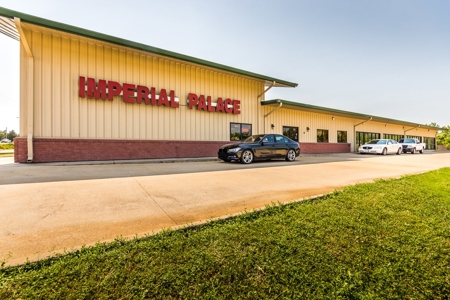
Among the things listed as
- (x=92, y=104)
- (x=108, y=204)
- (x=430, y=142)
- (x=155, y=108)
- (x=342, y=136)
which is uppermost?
(x=155, y=108)

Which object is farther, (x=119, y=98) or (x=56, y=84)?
(x=119, y=98)

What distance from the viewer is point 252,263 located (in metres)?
2.17

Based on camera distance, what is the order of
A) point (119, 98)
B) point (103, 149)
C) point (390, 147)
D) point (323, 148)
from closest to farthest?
point (103, 149), point (119, 98), point (390, 147), point (323, 148)

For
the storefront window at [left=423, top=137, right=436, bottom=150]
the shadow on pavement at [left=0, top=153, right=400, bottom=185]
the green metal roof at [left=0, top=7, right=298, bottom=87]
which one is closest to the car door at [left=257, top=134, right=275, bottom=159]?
the shadow on pavement at [left=0, top=153, right=400, bottom=185]

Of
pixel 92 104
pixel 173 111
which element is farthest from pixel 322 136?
pixel 92 104

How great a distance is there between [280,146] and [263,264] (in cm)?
996

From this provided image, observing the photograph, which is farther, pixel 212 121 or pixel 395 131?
pixel 395 131

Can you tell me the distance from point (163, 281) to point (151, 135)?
1085 centimetres

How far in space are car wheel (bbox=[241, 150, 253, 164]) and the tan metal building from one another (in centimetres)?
402

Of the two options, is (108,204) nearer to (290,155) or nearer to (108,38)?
(108,38)

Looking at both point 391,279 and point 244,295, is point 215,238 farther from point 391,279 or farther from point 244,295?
point 391,279

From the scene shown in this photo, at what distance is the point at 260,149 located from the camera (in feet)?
35.8

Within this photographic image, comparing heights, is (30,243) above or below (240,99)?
below

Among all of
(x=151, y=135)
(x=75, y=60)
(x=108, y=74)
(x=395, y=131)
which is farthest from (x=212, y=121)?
(x=395, y=131)
